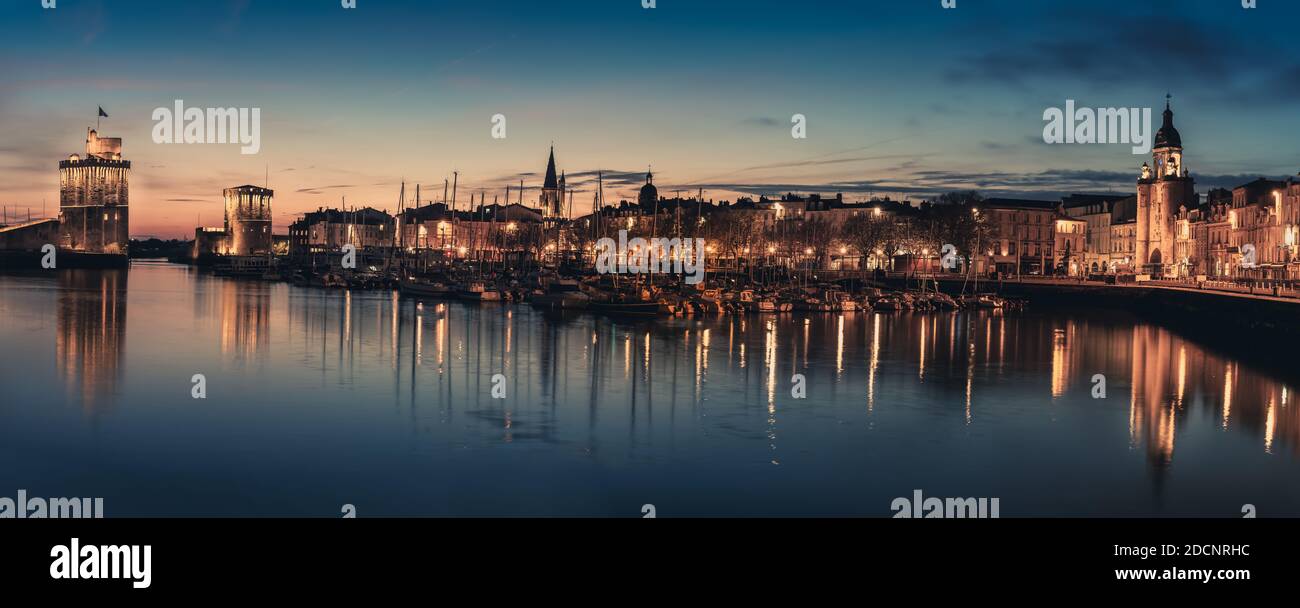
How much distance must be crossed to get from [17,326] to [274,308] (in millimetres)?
18411

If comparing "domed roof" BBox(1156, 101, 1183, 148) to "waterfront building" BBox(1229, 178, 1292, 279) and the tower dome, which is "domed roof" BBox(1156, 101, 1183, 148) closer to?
"waterfront building" BBox(1229, 178, 1292, 279)

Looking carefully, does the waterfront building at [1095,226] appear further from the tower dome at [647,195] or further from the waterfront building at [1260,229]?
the tower dome at [647,195]

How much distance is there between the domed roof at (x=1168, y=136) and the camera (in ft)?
371

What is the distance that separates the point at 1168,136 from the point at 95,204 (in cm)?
15446

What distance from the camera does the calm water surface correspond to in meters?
18.9

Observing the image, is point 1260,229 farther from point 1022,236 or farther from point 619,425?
point 619,425

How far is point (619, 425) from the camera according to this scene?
25.3 m

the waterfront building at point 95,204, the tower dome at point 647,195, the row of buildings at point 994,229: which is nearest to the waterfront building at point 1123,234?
the row of buildings at point 994,229

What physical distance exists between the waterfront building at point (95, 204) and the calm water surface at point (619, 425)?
142m

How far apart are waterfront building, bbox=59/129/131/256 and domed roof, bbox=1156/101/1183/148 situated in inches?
5747
